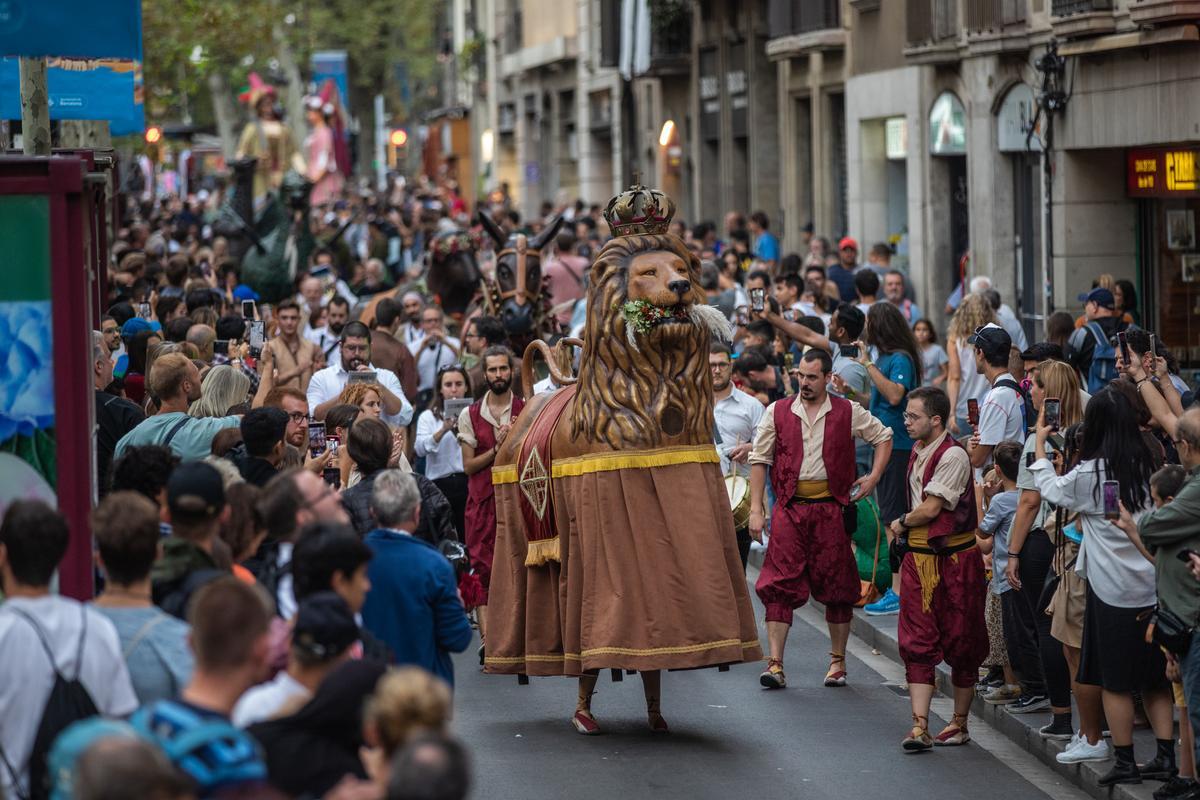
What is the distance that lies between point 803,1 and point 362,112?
58.9 m

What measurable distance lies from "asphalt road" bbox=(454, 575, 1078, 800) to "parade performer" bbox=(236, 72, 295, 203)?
30.5m

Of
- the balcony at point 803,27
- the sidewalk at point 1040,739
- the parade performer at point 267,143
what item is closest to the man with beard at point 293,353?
the sidewalk at point 1040,739

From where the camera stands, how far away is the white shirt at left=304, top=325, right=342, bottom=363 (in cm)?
1620

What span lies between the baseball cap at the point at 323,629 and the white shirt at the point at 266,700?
0.33 feet

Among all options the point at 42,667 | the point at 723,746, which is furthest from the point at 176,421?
the point at 42,667

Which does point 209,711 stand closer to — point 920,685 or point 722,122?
point 920,685

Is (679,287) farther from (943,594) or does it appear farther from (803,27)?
(803,27)

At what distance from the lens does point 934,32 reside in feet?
84.8

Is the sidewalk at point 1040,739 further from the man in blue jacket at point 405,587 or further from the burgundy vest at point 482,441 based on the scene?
the man in blue jacket at point 405,587

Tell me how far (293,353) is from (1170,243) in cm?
956

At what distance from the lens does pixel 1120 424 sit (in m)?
9.04

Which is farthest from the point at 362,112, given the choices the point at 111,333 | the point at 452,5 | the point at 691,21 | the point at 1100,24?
the point at 111,333

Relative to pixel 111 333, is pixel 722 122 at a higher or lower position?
higher

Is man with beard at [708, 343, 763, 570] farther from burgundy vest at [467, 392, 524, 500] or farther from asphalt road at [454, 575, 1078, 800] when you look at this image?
asphalt road at [454, 575, 1078, 800]
